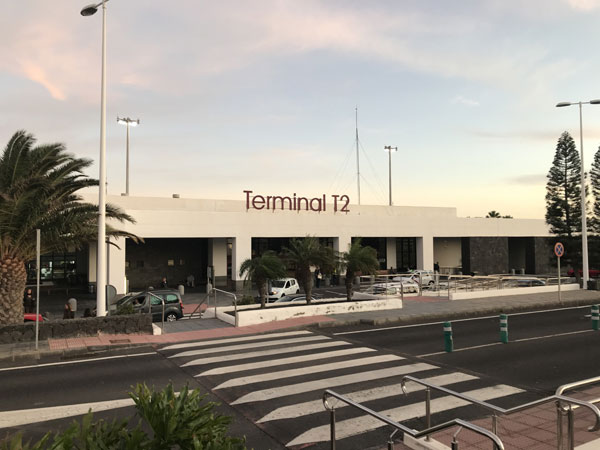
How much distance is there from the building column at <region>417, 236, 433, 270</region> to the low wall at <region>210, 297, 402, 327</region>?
2636 cm

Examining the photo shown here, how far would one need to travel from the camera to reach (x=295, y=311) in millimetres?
19172

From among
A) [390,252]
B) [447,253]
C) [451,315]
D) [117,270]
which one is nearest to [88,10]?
[451,315]

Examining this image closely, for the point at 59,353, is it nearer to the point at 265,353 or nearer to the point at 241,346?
the point at 241,346

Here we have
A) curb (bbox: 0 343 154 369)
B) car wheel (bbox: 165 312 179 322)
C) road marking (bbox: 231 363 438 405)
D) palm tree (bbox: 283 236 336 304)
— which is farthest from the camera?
palm tree (bbox: 283 236 336 304)

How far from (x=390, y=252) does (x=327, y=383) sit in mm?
42296

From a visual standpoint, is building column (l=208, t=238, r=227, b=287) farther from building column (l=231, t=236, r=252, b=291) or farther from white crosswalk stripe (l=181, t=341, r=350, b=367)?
white crosswalk stripe (l=181, t=341, r=350, b=367)

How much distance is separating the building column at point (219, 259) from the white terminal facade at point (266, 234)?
0.09 m

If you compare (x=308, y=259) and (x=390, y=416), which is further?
(x=308, y=259)

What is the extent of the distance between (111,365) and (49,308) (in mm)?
20108

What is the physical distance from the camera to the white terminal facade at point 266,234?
119ft

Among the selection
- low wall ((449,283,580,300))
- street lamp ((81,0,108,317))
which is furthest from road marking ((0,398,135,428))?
low wall ((449,283,580,300))

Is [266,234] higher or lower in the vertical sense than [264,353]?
higher

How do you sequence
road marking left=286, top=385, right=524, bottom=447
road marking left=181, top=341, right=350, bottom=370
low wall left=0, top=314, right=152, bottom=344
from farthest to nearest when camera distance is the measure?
1. low wall left=0, top=314, right=152, bottom=344
2. road marking left=181, top=341, right=350, bottom=370
3. road marking left=286, top=385, right=524, bottom=447

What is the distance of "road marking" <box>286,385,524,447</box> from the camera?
289 inches
